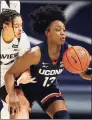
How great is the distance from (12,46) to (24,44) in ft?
0.23

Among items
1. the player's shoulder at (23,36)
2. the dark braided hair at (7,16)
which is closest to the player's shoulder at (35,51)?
the player's shoulder at (23,36)

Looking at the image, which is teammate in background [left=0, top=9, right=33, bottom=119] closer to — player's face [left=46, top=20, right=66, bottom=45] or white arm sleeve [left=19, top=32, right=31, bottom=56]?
white arm sleeve [left=19, top=32, right=31, bottom=56]

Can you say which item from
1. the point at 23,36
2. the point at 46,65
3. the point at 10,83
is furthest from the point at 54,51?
the point at 10,83

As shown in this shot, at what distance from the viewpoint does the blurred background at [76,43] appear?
1994 mm

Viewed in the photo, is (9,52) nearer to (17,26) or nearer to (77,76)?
(17,26)

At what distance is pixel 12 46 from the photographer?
195cm

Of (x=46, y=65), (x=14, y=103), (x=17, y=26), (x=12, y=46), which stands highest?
(x=17, y=26)

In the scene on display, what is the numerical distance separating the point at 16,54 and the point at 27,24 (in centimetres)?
19

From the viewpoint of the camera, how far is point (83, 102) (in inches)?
81.1

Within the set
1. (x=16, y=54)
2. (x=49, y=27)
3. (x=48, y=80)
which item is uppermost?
(x=49, y=27)

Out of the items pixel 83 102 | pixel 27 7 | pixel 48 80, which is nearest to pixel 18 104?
pixel 48 80

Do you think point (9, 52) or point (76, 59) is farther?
point (9, 52)

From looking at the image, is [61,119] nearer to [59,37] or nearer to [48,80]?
[48,80]

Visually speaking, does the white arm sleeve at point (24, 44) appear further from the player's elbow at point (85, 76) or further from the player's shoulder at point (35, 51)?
the player's elbow at point (85, 76)
